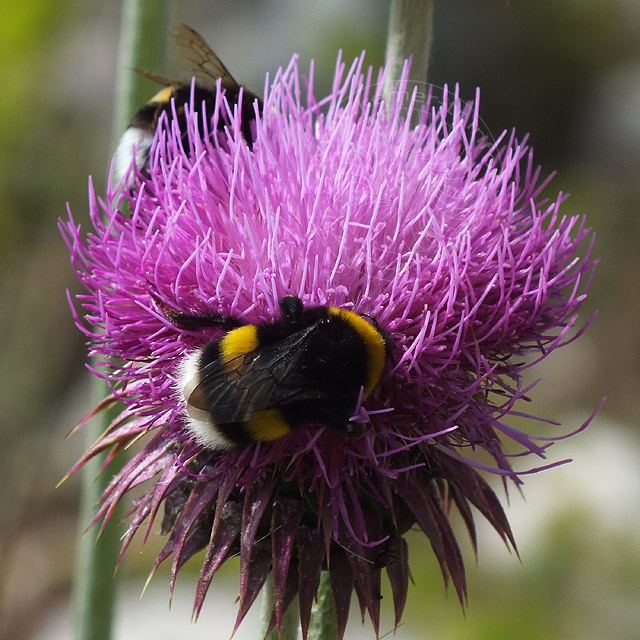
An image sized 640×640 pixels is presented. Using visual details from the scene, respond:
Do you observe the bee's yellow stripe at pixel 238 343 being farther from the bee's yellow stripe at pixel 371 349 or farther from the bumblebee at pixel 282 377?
the bee's yellow stripe at pixel 371 349

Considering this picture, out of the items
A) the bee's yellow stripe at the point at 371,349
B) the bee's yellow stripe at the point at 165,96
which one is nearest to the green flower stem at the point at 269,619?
the bee's yellow stripe at the point at 371,349

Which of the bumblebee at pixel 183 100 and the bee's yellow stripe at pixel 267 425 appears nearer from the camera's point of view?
the bee's yellow stripe at pixel 267 425

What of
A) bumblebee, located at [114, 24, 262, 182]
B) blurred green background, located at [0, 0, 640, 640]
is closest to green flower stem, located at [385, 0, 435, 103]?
blurred green background, located at [0, 0, 640, 640]

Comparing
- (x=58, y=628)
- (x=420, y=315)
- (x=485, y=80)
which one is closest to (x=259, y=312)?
(x=420, y=315)

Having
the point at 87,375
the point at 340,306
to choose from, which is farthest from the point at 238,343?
the point at 87,375

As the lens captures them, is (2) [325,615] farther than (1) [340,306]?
Yes

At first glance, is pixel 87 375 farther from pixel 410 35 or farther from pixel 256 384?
pixel 256 384

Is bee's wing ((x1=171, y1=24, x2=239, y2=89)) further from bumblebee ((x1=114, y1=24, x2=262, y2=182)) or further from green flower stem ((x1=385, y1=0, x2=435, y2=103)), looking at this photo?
green flower stem ((x1=385, y1=0, x2=435, y2=103))
